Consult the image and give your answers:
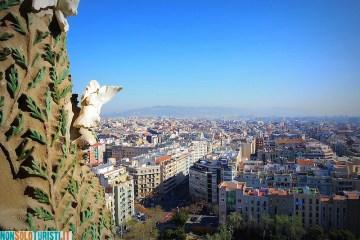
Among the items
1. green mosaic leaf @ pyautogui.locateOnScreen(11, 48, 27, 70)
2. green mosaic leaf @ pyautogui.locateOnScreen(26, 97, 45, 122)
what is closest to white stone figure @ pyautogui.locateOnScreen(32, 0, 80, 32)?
green mosaic leaf @ pyautogui.locateOnScreen(11, 48, 27, 70)

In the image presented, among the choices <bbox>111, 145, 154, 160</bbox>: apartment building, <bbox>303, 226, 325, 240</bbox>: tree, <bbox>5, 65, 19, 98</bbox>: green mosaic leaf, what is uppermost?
<bbox>5, 65, 19, 98</bbox>: green mosaic leaf

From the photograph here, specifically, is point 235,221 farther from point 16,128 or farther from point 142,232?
point 16,128

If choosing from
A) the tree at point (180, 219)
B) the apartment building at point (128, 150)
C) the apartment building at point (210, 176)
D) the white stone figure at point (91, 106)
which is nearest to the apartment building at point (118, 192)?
the tree at point (180, 219)

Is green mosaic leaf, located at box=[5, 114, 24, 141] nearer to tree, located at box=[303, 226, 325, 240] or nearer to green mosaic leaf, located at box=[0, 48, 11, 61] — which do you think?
green mosaic leaf, located at box=[0, 48, 11, 61]

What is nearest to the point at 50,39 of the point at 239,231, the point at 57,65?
the point at 57,65

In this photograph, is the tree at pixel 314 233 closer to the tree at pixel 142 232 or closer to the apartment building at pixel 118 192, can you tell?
the tree at pixel 142 232

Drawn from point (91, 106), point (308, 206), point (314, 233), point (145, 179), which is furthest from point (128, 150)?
point (91, 106)
